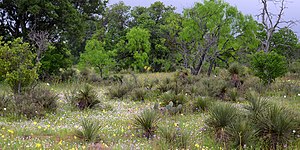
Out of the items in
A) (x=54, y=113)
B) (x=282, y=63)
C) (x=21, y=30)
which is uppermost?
(x=21, y=30)

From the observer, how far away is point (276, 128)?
6.04 m

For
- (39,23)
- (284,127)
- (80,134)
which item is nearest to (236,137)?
(284,127)

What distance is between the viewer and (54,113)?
948 cm

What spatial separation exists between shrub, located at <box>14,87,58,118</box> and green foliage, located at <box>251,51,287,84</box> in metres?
10.0

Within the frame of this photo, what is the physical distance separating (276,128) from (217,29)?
22.2 m

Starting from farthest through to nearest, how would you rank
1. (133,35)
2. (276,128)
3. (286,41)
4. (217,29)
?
(286,41), (133,35), (217,29), (276,128)

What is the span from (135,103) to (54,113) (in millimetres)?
3387

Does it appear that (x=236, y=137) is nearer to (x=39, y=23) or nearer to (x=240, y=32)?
(x=39, y=23)

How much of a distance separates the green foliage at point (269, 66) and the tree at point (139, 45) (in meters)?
19.6

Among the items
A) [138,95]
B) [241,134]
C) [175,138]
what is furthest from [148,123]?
[138,95]

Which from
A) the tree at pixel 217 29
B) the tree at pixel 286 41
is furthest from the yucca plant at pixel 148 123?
the tree at pixel 286 41

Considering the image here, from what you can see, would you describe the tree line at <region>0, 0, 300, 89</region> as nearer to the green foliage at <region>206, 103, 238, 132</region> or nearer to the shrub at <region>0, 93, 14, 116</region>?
the shrub at <region>0, 93, 14, 116</region>

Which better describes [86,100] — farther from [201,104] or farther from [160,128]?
[160,128]

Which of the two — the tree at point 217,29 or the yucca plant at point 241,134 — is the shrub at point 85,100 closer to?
the yucca plant at point 241,134
